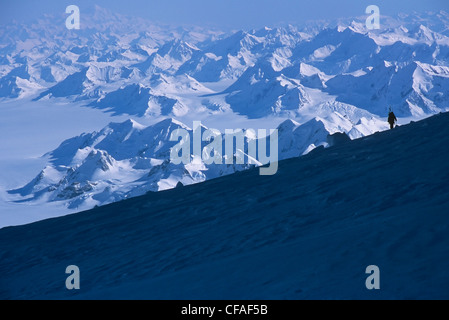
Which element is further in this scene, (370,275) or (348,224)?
(348,224)

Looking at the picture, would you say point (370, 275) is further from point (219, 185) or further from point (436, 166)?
point (219, 185)

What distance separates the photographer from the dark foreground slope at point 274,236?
12172 millimetres

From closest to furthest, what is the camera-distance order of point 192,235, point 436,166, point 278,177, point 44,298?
1. point 44,298
2. point 192,235
3. point 436,166
4. point 278,177

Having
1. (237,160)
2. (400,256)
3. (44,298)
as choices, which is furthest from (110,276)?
(237,160)

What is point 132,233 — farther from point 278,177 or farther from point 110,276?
point 278,177

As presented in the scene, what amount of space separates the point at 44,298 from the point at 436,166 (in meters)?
14.0

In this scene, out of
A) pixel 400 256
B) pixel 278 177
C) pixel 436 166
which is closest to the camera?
pixel 400 256

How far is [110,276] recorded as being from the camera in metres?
15.8

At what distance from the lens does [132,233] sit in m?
19.9

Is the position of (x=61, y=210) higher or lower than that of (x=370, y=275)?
higher

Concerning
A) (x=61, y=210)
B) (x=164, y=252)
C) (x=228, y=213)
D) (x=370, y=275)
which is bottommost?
(x=370, y=275)

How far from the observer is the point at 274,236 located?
53.9ft

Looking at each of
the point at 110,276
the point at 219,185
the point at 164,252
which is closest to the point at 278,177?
the point at 219,185

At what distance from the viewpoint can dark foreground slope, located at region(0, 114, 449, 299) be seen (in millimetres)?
12172
